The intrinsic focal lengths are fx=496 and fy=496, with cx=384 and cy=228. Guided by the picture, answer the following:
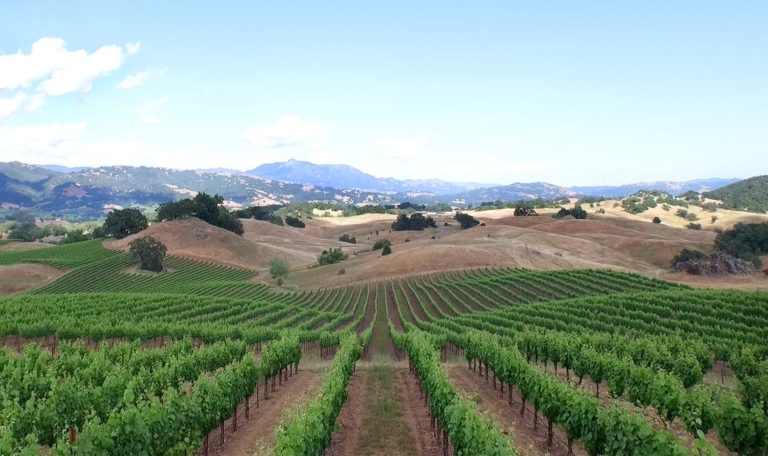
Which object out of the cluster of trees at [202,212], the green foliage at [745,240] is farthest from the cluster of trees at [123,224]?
the green foliage at [745,240]

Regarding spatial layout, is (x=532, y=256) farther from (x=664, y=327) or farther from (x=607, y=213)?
(x=607, y=213)

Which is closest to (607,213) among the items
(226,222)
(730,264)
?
(730,264)

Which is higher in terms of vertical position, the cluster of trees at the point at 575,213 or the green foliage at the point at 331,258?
the cluster of trees at the point at 575,213

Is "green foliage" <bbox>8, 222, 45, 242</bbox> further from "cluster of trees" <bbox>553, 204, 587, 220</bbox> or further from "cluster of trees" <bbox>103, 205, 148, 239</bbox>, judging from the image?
"cluster of trees" <bbox>553, 204, 587, 220</bbox>

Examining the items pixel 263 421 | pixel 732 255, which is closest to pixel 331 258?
pixel 732 255

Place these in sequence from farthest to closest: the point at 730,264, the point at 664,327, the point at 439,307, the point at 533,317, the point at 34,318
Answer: the point at 730,264
the point at 439,307
the point at 533,317
the point at 34,318
the point at 664,327

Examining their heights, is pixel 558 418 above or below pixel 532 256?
above

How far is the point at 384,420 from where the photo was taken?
86.5 ft

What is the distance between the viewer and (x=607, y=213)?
198 meters

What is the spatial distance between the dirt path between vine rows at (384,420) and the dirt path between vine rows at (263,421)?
9.63 ft

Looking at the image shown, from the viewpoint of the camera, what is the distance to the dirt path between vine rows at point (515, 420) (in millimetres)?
21188

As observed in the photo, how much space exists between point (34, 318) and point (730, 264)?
326 ft

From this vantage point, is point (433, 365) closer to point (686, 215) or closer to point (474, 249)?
point (474, 249)

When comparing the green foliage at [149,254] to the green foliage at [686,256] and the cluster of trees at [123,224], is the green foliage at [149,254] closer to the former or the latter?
the cluster of trees at [123,224]
